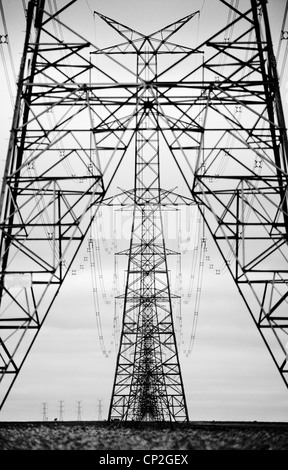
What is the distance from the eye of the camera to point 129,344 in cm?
3425

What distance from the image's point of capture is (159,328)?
111 ft

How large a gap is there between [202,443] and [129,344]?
23.6m

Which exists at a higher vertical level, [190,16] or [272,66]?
[190,16]

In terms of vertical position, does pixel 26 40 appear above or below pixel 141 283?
below

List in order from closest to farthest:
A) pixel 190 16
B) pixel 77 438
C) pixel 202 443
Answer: pixel 202 443 → pixel 77 438 → pixel 190 16
